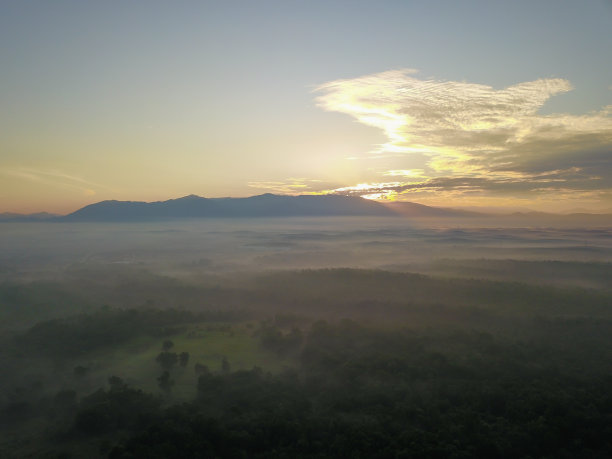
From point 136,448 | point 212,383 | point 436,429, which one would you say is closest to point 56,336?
point 212,383

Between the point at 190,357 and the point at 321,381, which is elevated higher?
the point at 321,381

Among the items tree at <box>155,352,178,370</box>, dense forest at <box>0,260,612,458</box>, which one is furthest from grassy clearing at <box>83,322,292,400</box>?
tree at <box>155,352,178,370</box>

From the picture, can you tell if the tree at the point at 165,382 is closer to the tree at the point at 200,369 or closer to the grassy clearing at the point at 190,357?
the grassy clearing at the point at 190,357

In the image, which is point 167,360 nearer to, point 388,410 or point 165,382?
point 165,382

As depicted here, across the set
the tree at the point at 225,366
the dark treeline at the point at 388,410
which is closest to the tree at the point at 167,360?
the tree at the point at 225,366

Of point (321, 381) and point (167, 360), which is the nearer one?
point (321, 381)

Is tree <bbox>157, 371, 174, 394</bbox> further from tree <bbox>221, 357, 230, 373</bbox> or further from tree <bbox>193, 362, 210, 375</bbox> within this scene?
tree <bbox>221, 357, 230, 373</bbox>

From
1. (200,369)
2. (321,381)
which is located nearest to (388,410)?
(321,381)

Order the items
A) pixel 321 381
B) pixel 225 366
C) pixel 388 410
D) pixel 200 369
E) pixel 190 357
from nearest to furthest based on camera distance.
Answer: pixel 388 410 → pixel 321 381 → pixel 200 369 → pixel 225 366 → pixel 190 357
